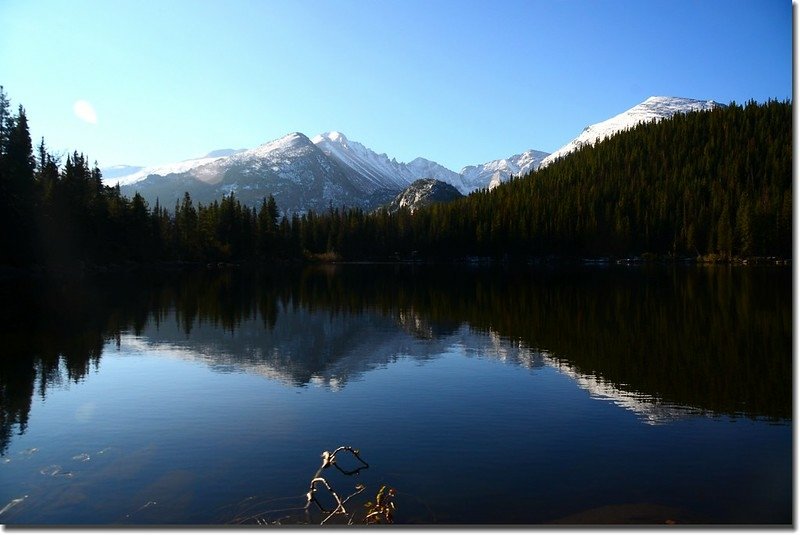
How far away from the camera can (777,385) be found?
71.3 feet

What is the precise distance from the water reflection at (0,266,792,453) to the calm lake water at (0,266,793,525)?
7.8 inches

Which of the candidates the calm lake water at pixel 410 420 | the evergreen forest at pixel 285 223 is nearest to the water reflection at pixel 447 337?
the calm lake water at pixel 410 420

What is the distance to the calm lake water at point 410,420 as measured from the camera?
12242 mm

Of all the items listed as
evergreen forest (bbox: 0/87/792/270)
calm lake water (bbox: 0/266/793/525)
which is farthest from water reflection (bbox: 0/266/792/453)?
evergreen forest (bbox: 0/87/792/270)

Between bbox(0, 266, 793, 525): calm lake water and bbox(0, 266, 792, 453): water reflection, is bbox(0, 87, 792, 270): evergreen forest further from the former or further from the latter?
bbox(0, 266, 793, 525): calm lake water

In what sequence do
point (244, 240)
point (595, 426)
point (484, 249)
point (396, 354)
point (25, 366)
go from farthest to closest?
point (484, 249)
point (244, 240)
point (396, 354)
point (25, 366)
point (595, 426)

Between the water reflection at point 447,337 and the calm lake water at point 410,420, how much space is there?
0.65 ft

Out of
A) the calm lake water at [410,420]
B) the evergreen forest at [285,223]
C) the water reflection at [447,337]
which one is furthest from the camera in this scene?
the evergreen forest at [285,223]

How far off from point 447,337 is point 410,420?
1753cm

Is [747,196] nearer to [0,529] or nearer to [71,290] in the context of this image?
[71,290]

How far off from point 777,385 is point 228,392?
20909 mm

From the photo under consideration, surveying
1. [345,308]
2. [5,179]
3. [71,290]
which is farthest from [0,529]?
[5,179]

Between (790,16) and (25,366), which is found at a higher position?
(790,16)

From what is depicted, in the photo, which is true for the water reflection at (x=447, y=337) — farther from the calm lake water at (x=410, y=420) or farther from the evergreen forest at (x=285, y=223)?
the evergreen forest at (x=285, y=223)
